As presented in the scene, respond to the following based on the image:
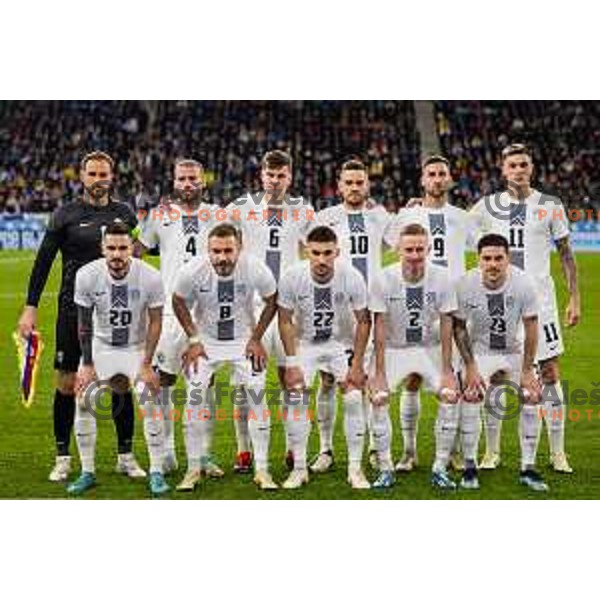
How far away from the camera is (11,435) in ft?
26.0

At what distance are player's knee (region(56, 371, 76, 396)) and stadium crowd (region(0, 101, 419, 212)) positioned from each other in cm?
811

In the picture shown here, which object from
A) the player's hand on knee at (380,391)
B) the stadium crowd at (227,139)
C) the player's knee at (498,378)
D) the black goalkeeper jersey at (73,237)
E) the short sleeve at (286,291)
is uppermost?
the stadium crowd at (227,139)

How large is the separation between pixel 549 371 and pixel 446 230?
0.98m

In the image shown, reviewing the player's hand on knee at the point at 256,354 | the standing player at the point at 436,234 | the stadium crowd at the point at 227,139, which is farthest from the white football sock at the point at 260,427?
the stadium crowd at the point at 227,139

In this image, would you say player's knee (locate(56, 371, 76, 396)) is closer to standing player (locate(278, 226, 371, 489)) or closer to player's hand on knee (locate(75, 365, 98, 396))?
player's hand on knee (locate(75, 365, 98, 396))

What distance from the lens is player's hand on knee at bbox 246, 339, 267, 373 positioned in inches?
250

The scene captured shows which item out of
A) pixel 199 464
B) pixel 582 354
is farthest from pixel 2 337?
pixel 199 464

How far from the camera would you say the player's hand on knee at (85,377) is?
6.41m

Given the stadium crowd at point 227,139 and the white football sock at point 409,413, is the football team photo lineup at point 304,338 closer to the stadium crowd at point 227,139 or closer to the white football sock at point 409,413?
the white football sock at point 409,413

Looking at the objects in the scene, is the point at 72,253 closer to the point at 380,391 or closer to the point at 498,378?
the point at 380,391

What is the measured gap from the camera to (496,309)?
6.47 meters

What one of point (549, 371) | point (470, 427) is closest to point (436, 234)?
point (549, 371)

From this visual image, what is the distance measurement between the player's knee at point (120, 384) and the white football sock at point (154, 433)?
249 mm

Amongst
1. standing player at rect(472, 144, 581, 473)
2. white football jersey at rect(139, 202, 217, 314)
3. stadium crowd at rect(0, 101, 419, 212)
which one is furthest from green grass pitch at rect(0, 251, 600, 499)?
stadium crowd at rect(0, 101, 419, 212)
